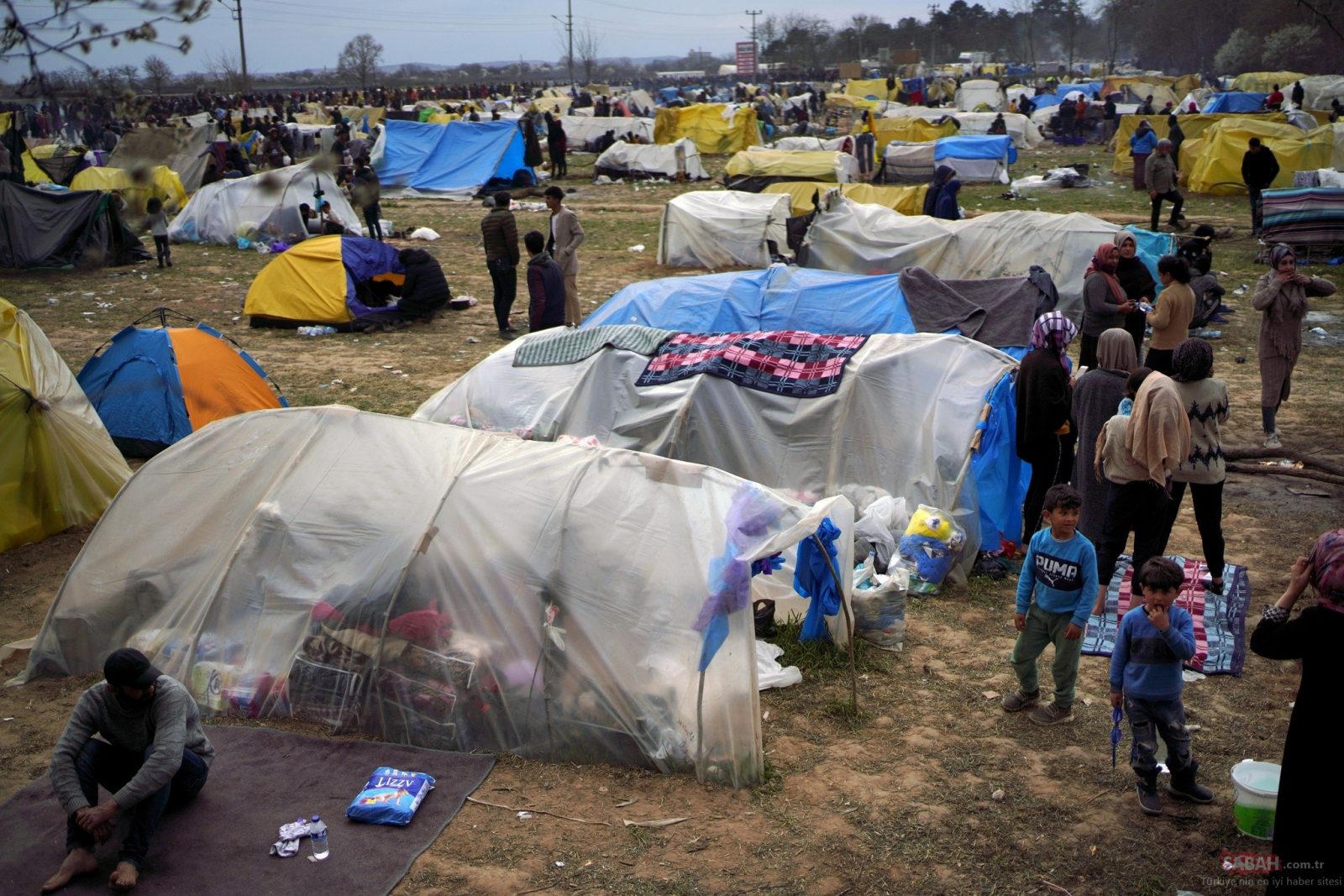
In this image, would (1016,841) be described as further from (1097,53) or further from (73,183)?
(1097,53)

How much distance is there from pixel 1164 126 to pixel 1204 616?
2474cm

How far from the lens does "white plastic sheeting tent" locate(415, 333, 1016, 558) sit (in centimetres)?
753

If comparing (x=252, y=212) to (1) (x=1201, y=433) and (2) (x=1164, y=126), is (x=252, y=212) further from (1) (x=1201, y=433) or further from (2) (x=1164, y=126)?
(2) (x=1164, y=126)

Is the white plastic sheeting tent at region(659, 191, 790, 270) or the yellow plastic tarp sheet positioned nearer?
the yellow plastic tarp sheet

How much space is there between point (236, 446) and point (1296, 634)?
5.37 meters

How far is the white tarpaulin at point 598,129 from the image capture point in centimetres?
3450

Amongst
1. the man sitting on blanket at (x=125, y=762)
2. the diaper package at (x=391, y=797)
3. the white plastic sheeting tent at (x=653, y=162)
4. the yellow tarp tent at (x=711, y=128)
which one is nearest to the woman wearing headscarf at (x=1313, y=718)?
the diaper package at (x=391, y=797)

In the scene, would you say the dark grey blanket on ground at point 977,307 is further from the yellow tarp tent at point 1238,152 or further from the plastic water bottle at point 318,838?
the yellow tarp tent at point 1238,152

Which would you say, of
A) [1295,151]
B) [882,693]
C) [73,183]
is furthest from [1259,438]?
[73,183]

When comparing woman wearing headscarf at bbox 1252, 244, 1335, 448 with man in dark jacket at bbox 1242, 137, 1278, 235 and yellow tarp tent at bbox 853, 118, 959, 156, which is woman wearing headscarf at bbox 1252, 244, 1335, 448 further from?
yellow tarp tent at bbox 853, 118, 959, 156

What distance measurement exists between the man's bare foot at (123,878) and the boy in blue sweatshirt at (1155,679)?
410cm

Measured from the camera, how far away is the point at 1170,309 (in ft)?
26.9

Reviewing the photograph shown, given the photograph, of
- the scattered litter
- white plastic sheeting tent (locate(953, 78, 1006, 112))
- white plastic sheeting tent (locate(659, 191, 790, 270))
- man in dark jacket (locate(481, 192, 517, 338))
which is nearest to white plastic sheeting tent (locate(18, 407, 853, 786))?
the scattered litter

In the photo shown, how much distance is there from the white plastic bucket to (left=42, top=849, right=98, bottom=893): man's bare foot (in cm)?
472
